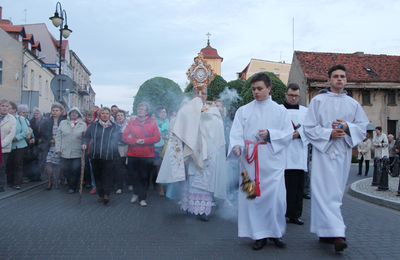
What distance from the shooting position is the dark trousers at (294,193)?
5777 mm

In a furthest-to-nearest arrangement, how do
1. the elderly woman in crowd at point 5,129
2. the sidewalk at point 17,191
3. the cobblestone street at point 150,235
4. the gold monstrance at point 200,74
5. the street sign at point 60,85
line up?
the street sign at point 60,85, the elderly woman in crowd at point 5,129, the sidewalk at point 17,191, the gold monstrance at point 200,74, the cobblestone street at point 150,235

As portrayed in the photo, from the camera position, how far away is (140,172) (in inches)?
288

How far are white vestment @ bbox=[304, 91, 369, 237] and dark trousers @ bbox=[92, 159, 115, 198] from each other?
165 inches

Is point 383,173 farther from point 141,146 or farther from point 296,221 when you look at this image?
point 141,146

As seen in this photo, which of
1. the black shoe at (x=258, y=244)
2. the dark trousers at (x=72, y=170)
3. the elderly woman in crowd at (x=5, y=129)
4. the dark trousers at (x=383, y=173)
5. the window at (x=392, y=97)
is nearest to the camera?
the black shoe at (x=258, y=244)

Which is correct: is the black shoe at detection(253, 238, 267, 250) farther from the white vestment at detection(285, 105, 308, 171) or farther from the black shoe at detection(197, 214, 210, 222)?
the white vestment at detection(285, 105, 308, 171)

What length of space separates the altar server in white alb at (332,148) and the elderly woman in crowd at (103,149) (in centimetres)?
415

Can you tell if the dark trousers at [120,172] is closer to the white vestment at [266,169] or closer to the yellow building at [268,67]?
the white vestment at [266,169]

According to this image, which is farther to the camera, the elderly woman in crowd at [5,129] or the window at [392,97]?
the window at [392,97]

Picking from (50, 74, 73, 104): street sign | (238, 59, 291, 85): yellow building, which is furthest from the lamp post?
(238, 59, 291, 85): yellow building

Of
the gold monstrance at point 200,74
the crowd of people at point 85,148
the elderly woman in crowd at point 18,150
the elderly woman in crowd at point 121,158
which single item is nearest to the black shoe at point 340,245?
the gold monstrance at point 200,74

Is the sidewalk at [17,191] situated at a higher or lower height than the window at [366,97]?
lower

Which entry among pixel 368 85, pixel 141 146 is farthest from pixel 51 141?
Answer: pixel 368 85

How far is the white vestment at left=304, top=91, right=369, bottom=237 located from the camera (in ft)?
14.2
